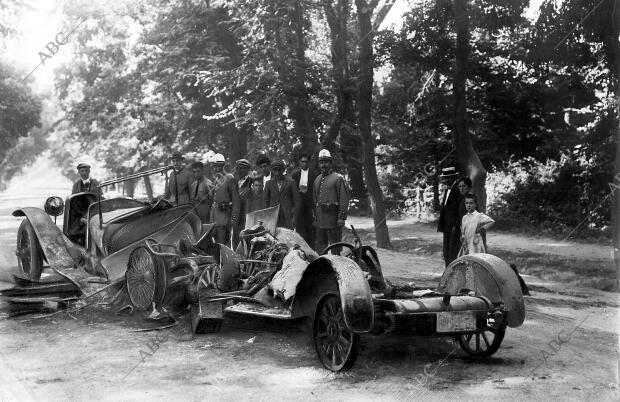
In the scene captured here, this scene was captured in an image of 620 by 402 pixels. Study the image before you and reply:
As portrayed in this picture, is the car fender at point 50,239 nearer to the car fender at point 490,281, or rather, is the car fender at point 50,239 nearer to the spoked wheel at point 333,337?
the spoked wheel at point 333,337

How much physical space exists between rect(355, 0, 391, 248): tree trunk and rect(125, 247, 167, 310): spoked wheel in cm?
1086

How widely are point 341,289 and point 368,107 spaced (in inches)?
521

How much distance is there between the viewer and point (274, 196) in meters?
12.5

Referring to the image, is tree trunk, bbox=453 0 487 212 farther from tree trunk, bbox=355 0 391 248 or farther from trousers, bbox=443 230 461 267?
trousers, bbox=443 230 461 267

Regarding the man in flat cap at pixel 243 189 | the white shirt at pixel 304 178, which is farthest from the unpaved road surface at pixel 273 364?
the white shirt at pixel 304 178

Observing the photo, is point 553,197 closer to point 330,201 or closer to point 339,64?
point 339,64

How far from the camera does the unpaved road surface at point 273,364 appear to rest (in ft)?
17.8

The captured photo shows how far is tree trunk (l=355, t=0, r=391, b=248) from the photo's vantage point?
17672 mm

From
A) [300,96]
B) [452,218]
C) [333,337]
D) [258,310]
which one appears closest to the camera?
[333,337]

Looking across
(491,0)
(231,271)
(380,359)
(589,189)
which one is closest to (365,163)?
(491,0)

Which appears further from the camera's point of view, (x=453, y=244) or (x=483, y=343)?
(x=453, y=244)

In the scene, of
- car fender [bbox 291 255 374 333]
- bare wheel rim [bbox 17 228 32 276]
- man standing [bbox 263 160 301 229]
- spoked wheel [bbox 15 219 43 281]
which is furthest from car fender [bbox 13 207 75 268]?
car fender [bbox 291 255 374 333]

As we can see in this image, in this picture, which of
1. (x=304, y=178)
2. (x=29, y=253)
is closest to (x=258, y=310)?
(x=29, y=253)

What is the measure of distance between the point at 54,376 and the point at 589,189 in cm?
1845
